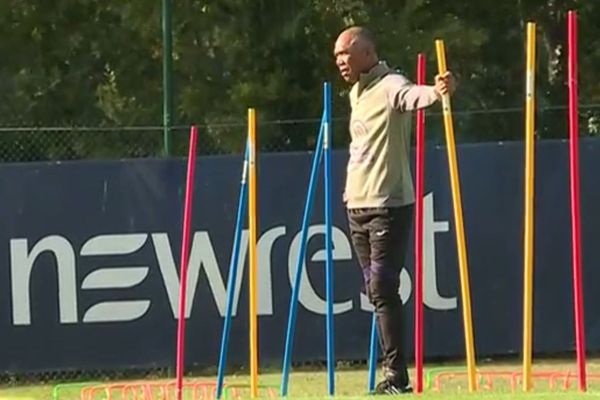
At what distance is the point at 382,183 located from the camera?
661 centimetres

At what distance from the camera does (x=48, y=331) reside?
33.2 ft

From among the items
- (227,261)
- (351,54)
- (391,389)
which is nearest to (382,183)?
(351,54)

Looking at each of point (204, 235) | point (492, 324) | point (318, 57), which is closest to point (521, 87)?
point (318, 57)

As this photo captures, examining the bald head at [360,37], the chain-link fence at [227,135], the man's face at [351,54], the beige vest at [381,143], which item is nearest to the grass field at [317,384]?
the chain-link fence at [227,135]

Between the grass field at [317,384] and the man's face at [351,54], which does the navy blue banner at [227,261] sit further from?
the man's face at [351,54]

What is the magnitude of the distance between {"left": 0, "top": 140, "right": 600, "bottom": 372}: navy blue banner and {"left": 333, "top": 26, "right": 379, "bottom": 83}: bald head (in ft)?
11.5

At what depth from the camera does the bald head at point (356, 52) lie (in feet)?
21.8

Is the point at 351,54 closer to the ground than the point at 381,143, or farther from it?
farther from it

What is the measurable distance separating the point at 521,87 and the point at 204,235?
4.15 meters

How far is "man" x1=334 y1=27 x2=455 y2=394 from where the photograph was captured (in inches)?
259

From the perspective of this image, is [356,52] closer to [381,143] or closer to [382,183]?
[381,143]

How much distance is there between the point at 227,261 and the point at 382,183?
369 cm

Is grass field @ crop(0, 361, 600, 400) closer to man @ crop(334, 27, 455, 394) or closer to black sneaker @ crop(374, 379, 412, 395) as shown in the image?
black sneaker @ crop(374, 379, 412, 395)

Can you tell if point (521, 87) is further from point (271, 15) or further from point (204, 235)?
point (204, 235)
